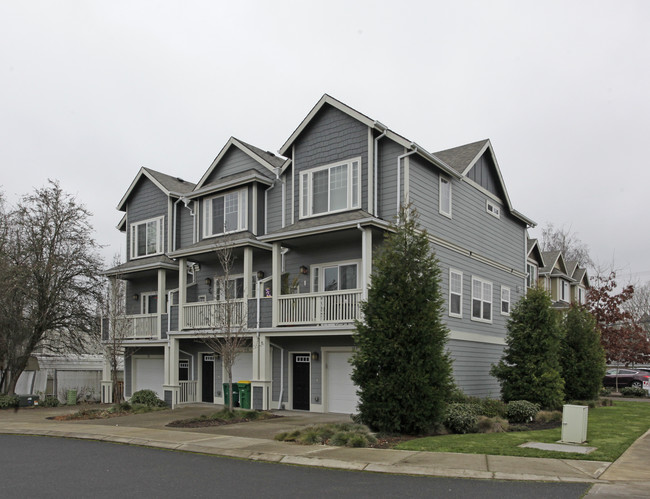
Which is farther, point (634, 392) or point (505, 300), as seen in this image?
point (634, 392)

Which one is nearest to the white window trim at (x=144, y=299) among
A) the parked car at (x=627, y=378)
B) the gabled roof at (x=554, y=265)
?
the gabled roof at (x=554, y=265)

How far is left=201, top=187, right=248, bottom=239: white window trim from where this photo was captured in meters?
23.6

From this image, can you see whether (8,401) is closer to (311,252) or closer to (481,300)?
(311,252)

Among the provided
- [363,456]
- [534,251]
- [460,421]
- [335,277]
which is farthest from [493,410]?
[534,251]

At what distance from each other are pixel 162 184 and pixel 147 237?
8.39ft

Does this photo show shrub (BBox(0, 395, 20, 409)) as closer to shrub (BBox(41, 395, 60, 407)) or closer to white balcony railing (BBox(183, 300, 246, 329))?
shrub (BBox(41, 395, 60, 407))

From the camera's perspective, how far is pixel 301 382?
2211cm

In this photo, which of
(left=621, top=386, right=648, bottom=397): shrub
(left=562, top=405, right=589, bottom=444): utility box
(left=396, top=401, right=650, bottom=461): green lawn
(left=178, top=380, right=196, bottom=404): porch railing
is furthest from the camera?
(left=621, top=386, right=648, bottom=397): shrub

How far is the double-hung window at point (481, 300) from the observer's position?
24.0m

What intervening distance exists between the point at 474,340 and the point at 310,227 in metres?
8.08

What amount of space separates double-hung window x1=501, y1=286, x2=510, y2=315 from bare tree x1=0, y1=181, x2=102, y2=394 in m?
18.6

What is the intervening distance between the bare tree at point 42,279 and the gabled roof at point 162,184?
89.3 inches

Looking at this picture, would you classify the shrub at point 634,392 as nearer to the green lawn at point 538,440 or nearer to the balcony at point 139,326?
the green lawn at point 538,440

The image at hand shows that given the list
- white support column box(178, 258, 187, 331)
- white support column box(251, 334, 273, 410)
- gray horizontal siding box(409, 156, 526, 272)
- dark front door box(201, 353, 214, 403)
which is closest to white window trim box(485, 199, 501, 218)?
gray horizontal siding box(409, 156, 526, 272)
